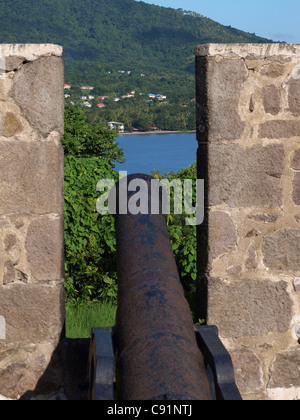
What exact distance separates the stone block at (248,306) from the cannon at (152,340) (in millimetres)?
991

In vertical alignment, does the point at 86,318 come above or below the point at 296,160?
below

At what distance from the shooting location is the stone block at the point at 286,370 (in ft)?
11.7

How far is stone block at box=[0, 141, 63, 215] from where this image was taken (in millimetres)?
3217

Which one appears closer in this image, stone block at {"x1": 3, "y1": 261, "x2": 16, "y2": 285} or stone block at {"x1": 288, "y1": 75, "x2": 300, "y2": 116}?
stone block at {"x1": 3, "y1": 261, "x2": 16, "y2": 285}

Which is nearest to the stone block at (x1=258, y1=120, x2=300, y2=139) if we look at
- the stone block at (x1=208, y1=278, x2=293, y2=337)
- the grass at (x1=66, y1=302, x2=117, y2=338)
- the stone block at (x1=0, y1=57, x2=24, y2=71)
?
the stone block at (x1=208, y1=278, x2=293, y2=337)

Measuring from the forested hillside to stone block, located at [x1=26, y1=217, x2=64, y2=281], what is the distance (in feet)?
129

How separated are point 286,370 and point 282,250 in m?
0.71

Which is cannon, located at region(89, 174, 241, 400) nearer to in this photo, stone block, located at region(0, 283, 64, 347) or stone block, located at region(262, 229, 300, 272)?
stone block, located at region(0, 283, 64, 347)

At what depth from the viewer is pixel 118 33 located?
7212 centimetres

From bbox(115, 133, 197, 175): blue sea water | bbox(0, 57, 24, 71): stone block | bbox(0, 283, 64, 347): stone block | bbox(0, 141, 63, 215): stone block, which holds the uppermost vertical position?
bbox(115, 133, 197, 175): blue sea water

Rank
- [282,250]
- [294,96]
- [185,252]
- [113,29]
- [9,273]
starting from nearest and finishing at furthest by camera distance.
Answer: [9,273] < [294,96] < [282,250] < [185,252] < [113,29]

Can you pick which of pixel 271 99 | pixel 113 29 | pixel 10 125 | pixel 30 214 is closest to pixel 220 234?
pixel 271 99

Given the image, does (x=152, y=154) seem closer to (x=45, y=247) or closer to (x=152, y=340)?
(x=45, y=247)

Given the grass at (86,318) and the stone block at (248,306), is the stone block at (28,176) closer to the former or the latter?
the stone block at (248,306)
